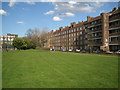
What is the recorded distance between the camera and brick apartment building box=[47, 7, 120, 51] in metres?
49.1

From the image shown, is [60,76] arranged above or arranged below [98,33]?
below

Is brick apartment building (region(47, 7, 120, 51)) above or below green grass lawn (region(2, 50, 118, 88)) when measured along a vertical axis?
above

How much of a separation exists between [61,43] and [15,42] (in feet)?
118

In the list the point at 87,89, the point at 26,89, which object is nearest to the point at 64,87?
the point at 87,89

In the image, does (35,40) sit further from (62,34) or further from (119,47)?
(119,47)

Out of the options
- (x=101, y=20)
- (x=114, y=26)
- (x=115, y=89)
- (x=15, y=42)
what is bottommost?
(x=115, y=89)

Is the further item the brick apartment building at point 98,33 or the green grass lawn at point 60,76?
the brick apartment building at point 98,33

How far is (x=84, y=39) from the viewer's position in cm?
7119

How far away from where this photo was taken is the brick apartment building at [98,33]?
161 ft

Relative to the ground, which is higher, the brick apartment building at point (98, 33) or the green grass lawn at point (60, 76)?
the brick apartment building at point (98, 33)

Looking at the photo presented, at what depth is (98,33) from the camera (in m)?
58.9

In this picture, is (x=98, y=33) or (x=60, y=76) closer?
(x=60, y=76)

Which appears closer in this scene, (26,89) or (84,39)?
(26,89)

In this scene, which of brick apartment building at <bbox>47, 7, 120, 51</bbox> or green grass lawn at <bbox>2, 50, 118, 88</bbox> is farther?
brick apartment building at <bbox>47, 7, 120, 51</bbox>
